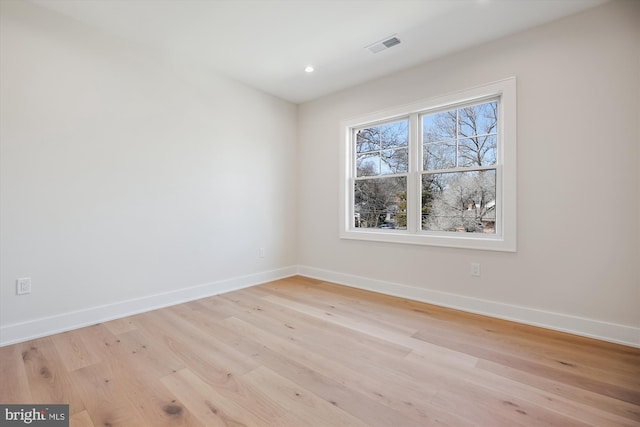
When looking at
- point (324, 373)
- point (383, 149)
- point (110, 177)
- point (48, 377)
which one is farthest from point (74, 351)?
point (383, 149)

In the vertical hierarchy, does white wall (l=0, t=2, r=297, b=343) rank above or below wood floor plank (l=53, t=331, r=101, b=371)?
above

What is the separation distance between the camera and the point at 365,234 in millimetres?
3629

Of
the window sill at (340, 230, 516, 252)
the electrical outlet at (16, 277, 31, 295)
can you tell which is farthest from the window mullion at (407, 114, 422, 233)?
the electrical outlet at (16, 277, 31, 295)

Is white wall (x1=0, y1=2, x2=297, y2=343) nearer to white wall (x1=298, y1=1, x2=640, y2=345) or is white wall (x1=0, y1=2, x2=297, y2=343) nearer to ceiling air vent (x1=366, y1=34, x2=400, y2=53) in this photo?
ceiling air vent (x1=366, y1=34, x2=400, y2=53)

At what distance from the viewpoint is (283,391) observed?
159cm

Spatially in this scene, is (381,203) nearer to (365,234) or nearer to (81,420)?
(365,234)

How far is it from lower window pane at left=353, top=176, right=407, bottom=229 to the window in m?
0.01

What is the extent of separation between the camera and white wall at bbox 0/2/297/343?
219 cm

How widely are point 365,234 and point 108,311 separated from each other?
272 cm

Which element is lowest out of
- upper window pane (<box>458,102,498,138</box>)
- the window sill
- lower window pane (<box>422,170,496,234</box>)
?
the window sill

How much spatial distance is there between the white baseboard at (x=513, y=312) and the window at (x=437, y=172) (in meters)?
0.53

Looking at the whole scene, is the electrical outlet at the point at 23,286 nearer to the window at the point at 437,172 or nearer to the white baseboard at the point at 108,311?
the white baseboard at the point at 108,311

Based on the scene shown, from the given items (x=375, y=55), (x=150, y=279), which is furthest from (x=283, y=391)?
(x=375, y=55)

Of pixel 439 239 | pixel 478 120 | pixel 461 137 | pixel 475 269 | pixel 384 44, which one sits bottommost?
pixel 475 269
